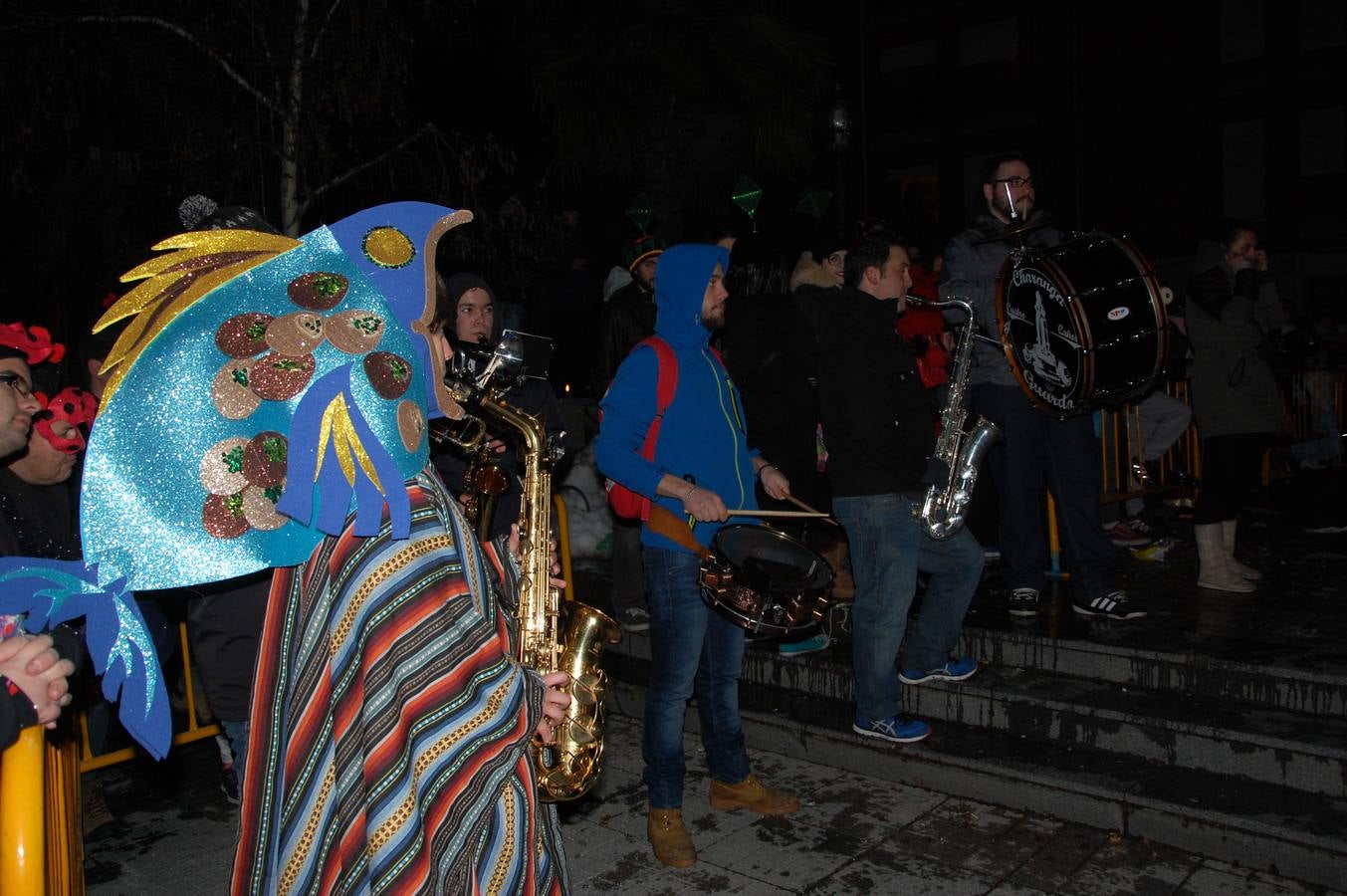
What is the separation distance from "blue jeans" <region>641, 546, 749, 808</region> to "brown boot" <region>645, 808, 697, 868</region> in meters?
0.04

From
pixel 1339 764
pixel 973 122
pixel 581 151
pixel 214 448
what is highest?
pixel 973 122

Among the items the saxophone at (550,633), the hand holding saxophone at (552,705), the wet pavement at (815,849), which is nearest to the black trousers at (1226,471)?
the wet pavement at (815,849)

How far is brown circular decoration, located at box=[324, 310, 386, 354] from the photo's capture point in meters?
2.07

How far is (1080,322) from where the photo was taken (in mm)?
5664

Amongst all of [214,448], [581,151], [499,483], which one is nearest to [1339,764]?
[499,483]

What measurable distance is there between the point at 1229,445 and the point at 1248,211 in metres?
21.5

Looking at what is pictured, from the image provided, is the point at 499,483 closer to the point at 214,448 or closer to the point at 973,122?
the point at 214,448

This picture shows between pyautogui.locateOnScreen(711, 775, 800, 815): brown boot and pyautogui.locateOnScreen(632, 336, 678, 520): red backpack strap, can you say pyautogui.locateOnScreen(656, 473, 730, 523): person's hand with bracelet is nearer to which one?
pyautogui.locateOnScreen(632, 336, 678, 520): red backpack strap

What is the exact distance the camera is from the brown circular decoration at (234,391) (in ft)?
6.59

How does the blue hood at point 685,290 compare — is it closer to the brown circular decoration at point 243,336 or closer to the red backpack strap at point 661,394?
the red backpack strap at point 661,394

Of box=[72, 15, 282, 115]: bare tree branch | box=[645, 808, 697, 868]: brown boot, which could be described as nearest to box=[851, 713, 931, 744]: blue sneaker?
box=[645, 808, 697, 868]: brown boot

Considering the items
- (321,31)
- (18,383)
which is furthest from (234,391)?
(321,31)

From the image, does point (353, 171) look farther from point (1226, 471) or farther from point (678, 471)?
point (1226, 471)

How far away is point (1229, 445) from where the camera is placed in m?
6.36
